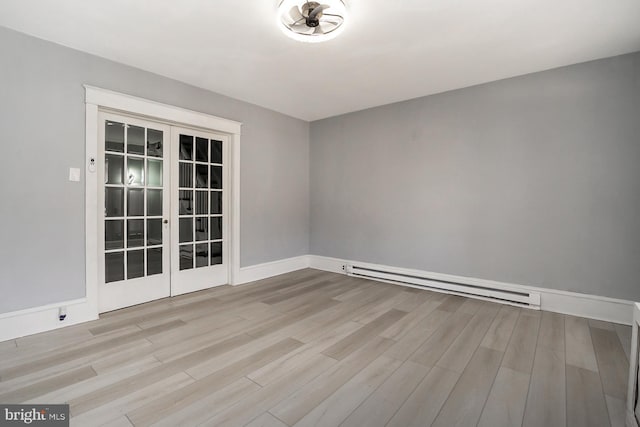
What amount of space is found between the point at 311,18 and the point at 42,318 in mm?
3527

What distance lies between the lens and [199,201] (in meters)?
4.03

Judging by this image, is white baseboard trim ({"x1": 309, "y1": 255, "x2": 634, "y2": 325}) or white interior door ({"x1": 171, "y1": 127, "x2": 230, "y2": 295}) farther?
white interior door ({"x1": 171, "y1": 127, "x2": 230, "y2": 295})

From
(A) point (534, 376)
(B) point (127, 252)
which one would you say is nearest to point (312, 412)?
(A) point (534, 376)

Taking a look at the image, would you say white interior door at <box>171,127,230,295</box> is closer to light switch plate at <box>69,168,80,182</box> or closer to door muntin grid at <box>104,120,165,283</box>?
door muntin grid at <box>104,120,165,283</box>

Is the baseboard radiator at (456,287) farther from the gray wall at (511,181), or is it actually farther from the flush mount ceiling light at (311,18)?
the flush mount ceiling light at (311,18)

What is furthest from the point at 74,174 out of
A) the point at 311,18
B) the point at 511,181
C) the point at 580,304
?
the point at 580,304

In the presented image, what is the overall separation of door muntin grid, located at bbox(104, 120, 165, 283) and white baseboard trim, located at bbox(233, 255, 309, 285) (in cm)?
116

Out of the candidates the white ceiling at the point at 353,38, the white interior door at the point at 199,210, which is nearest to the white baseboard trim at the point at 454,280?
the white interior door at the point at 199,210

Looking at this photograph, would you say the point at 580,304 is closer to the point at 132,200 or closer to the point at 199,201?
the point at 199,201

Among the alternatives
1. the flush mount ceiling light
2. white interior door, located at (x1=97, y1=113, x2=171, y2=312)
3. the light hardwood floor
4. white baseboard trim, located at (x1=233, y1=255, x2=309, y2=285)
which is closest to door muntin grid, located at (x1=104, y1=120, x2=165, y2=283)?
white interior door, located at (x1=97, y1=113, x2=171, y2=312)

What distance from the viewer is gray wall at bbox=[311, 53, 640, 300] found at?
3.01 m

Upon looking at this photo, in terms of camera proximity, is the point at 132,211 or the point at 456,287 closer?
the point at 132,211
